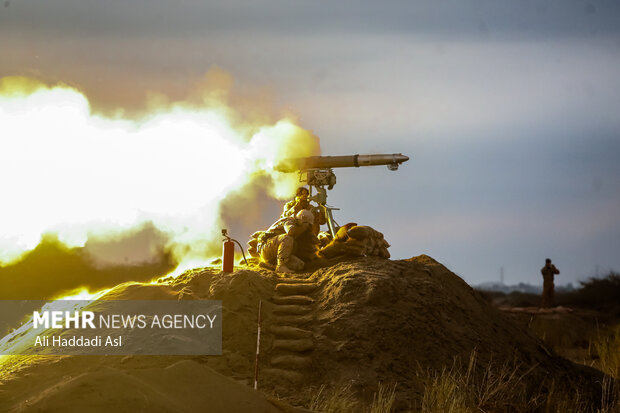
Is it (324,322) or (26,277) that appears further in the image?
(26,277)

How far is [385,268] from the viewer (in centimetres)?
1255

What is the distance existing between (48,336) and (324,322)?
13.3ft

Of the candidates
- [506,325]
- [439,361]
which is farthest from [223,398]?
[506,325]

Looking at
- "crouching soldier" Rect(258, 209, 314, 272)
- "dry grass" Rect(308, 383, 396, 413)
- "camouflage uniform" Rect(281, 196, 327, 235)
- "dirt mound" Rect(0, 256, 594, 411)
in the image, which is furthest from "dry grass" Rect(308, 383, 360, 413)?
"camouflage uniform" Rect(281, 196, 327, 235)

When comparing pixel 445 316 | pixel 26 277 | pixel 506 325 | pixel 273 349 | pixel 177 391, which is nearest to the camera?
pixel 177 391

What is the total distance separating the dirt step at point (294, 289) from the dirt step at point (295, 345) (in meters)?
1.32

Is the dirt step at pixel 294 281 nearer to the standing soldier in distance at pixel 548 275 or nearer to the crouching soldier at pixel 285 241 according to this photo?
the crouching soldier at pixel 285 241

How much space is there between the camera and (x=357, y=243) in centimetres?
1334

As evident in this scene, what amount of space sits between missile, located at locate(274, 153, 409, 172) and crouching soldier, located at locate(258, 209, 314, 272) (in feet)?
5.20

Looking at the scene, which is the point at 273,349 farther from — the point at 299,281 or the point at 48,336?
the point at 48,336

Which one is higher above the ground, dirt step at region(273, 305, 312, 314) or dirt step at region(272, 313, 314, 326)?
dirt step at region(273, 305, 312, 314)

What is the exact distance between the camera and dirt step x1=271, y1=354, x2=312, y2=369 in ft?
34.6

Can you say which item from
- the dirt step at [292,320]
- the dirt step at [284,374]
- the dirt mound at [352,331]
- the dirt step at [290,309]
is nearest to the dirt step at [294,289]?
the dirt mound at [352,331]

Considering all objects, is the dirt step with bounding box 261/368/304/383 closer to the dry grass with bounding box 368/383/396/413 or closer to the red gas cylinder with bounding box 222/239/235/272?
the dry grass with bounding box 368/383/396/413
